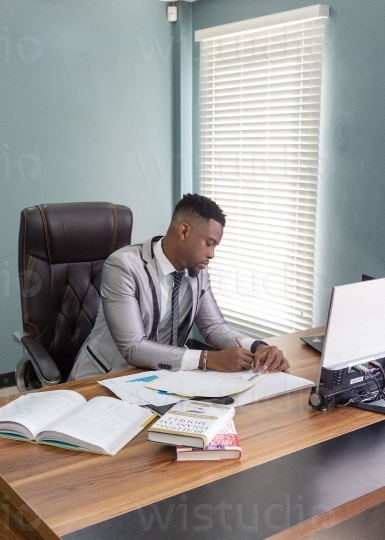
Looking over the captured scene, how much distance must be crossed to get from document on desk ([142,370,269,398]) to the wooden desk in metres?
0.10

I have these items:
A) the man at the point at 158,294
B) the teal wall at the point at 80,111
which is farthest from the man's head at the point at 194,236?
the teal wall at the point at 80,111

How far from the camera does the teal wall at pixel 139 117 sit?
9.87 ft

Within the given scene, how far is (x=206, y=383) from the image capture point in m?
1.85

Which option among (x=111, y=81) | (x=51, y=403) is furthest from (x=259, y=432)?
(x=111, y=81)

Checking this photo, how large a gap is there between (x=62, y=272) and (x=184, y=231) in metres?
0.52

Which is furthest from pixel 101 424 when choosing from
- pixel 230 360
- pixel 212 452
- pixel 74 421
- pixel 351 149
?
pixel 351 149

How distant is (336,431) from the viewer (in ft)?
5.23

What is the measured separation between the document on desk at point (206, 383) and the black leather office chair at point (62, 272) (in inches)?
23.8

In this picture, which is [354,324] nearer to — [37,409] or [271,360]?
[271,360]

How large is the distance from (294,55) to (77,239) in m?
1.63

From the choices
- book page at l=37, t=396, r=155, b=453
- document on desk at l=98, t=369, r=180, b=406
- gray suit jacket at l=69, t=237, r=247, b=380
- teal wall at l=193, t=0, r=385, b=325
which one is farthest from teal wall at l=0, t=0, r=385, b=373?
book page at l=37, t=396, r=155, b=453

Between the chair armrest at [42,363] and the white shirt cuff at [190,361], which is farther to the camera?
the chair armrest at [42,363]

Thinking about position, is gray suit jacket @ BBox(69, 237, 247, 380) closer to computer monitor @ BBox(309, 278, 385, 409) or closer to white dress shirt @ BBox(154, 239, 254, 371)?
white dress shirt @ BBox(154, 239, 254, 371)

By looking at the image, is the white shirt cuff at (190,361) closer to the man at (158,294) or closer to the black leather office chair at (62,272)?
the man at (158,294)
